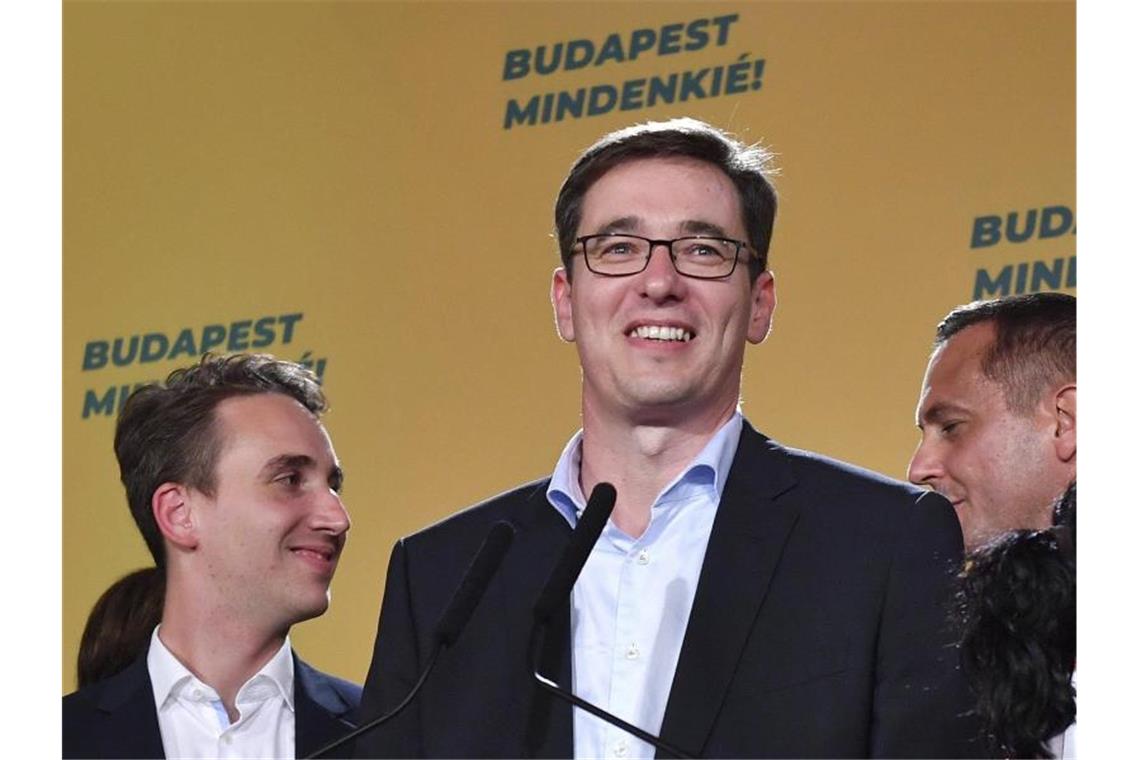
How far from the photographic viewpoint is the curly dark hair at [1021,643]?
1.81 m

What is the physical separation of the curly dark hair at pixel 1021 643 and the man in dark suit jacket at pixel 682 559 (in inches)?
1.2

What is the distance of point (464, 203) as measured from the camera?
10.5 ft

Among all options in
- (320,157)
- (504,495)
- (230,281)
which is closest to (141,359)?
A: (230,281)

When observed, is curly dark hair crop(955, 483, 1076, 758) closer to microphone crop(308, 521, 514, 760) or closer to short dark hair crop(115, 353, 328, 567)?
microphone crop(308, 521, 514, 760)

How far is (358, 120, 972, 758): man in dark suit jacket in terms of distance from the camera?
71.2 inches

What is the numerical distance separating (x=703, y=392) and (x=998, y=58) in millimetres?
1346

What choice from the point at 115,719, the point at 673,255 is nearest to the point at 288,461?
the point at 115,719

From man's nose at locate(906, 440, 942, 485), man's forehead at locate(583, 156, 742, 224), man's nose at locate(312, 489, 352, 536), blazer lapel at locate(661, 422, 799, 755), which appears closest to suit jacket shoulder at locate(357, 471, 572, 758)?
blazer lapel at locate(661, 422, 799, 755)

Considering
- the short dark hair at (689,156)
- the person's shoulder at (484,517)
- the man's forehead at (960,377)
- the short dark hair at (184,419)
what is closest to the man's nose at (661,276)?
the short dark hair at (689,156)

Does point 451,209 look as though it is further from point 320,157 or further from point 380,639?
point 380,639

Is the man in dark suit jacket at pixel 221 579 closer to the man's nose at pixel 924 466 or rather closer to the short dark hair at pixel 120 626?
the short dark hair at pixel 120 626

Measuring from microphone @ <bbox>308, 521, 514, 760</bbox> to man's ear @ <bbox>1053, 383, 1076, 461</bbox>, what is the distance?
106cm

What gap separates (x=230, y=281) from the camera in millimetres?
3305
